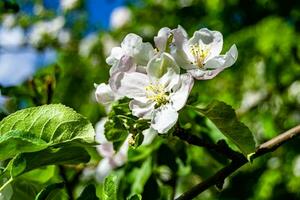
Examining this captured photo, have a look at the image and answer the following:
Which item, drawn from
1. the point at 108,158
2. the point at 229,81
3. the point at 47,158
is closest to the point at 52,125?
the point at 47,158

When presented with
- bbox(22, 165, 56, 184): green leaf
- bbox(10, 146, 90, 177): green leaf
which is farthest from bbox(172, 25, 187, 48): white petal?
bbox(22, 165, 56, 184): green leaf

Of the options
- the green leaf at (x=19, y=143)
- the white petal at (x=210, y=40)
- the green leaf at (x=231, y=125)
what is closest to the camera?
the green leaf at (x=19, y=143)

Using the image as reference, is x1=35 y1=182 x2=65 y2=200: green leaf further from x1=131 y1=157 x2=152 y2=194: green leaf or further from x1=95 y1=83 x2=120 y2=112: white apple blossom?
x1=131 y1=157 x2=152 y2=194: green leaf

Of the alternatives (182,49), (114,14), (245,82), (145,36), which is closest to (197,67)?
(182,49)

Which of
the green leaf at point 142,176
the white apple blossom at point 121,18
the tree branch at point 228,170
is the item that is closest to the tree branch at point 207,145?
the tree branch at point 228,170

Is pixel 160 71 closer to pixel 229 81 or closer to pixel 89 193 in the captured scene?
pixel 89 193

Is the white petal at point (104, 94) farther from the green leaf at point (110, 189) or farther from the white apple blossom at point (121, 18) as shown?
the white apple blossom at point (121, 18)
